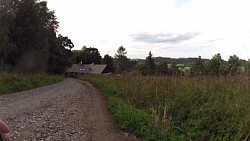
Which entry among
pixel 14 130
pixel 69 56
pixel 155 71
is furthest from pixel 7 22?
pixel 69 56

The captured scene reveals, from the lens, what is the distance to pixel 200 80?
32.7ft

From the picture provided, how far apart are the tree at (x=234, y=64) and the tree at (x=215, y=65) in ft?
3.23

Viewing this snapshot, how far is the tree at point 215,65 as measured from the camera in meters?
10.4

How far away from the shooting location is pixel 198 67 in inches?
452

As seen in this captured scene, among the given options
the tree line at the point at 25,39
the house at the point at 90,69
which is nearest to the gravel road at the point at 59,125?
the tree line at the point at 25,39

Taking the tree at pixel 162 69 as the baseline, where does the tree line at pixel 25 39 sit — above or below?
above

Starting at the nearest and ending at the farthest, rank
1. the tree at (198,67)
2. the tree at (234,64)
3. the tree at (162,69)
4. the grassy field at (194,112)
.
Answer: the grassy field at (194,112), the tree at (234,64), the tree at (198,67), the tree at (162,69)

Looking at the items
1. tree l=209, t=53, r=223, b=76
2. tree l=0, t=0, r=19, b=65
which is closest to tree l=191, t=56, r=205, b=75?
tree l=209, t=53, r=223, b=76

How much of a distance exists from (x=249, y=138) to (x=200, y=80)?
6495 millimetres

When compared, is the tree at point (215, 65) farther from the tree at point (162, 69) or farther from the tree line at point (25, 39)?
the tree line at point (25, 39)

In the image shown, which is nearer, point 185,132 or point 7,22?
point 185,132

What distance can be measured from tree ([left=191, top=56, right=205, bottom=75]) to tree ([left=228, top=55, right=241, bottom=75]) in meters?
1.94

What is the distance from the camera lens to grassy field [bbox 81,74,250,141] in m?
6.80

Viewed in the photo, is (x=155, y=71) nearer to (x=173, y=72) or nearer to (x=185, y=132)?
(x=173, y=72)
